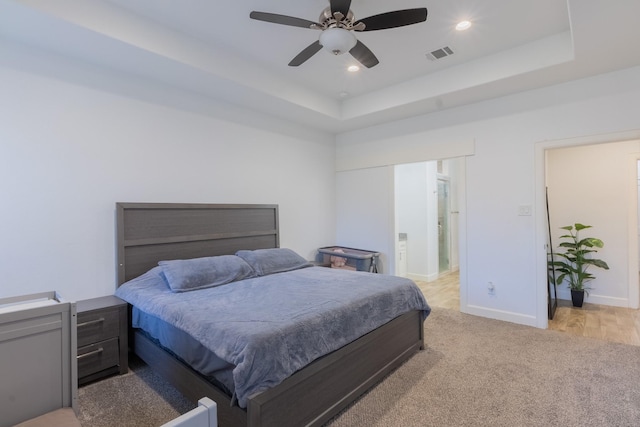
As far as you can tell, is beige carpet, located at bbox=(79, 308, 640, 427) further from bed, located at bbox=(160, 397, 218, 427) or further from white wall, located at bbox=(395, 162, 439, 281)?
white wall, located at bbox=(395, 162, 439, 281)

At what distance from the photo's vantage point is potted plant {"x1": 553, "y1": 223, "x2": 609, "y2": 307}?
4227 millimetres

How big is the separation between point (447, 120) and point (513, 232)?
5.30 feet

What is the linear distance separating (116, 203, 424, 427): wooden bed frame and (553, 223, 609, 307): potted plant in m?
2.79

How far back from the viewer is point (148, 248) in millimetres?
3141

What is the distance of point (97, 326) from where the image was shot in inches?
97.9

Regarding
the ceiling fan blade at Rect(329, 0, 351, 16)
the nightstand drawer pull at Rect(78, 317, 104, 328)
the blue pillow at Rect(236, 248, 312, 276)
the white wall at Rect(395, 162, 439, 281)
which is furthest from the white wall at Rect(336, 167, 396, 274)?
the nightstand drawer pull at Rect(78, 317, 104, 328)

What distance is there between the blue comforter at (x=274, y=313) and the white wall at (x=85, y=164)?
22.3 inches

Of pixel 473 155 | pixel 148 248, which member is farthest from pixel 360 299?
pixel 473 155

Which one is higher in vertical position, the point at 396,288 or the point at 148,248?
the point at 148,248

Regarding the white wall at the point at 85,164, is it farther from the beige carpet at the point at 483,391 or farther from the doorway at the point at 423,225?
the doorway at the point at 423,225

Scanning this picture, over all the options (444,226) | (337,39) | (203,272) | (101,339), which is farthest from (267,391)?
(444,226)

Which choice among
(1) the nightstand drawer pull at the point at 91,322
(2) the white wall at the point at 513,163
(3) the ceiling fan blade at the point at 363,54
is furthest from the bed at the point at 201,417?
(2) the white wall at the point at 513,163

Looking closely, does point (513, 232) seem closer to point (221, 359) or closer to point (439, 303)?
point (439, 303)

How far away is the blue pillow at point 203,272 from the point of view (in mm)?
2764
